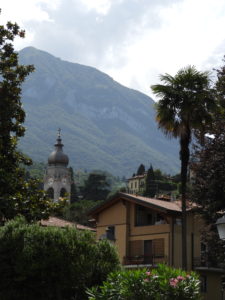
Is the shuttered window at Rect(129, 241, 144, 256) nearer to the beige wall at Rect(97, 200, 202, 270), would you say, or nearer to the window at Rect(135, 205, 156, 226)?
the beige wall at Rect(97, 200, 202, 270)

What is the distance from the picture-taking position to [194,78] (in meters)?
30.2

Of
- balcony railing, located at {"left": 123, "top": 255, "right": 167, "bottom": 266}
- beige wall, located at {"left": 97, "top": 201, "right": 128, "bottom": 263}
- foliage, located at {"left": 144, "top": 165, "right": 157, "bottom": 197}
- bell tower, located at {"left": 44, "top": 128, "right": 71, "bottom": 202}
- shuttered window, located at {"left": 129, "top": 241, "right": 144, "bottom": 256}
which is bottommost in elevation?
balcony railing, located at {"left": 123, "top": 255, "right": 167, "bottom": 266}

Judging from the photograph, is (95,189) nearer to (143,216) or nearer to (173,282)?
(143,216)

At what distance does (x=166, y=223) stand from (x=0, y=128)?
2529 centimetres

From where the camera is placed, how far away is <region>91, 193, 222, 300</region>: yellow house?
45188 mm

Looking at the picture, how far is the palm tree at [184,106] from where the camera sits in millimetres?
29719

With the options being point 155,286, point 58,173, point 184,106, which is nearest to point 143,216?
point 184,106

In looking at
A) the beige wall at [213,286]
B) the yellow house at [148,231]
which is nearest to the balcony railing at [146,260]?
the yellow house at [148,231]

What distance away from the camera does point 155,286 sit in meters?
13.2

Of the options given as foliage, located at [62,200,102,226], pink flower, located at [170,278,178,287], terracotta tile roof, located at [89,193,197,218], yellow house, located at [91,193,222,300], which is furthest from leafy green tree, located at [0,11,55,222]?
foliage, located at [62,200,102,226]

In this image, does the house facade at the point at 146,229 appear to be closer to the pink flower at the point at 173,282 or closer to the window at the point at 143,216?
the window at the point at 143,216

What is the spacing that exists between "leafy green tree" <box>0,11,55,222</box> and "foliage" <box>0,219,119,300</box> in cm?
382

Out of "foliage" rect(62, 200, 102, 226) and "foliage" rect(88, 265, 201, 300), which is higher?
"foliage" rect(62, 200, 102, 226)

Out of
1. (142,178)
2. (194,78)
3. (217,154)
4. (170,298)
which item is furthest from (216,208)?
(142,178)
